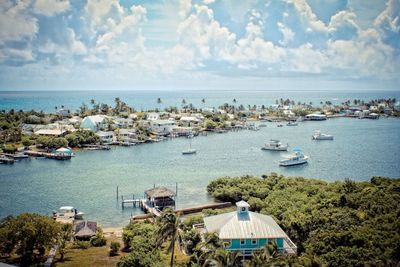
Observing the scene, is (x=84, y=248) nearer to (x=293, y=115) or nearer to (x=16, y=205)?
(x=16, y=205)

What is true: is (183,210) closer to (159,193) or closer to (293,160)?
(159,193)

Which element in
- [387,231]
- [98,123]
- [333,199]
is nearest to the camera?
[387,231]

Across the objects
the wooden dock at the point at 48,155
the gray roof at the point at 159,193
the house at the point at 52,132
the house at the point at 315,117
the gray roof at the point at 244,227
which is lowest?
the wooden dock at the point at 48,155

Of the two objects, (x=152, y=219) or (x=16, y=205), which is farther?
(x=16, y=205)

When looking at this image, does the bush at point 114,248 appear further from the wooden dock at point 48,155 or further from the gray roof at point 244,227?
the wooden dock at point 48,155

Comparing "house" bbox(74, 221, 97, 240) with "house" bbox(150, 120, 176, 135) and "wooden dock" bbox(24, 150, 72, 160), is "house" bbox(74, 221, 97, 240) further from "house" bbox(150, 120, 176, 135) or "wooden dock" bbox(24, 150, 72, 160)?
"house" bbox(150, 120, 176, 135)

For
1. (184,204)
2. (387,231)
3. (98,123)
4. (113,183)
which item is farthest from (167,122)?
(387,231)

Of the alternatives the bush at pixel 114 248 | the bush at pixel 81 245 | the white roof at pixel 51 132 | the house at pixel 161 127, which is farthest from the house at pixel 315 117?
the bush at pixel 114 248
